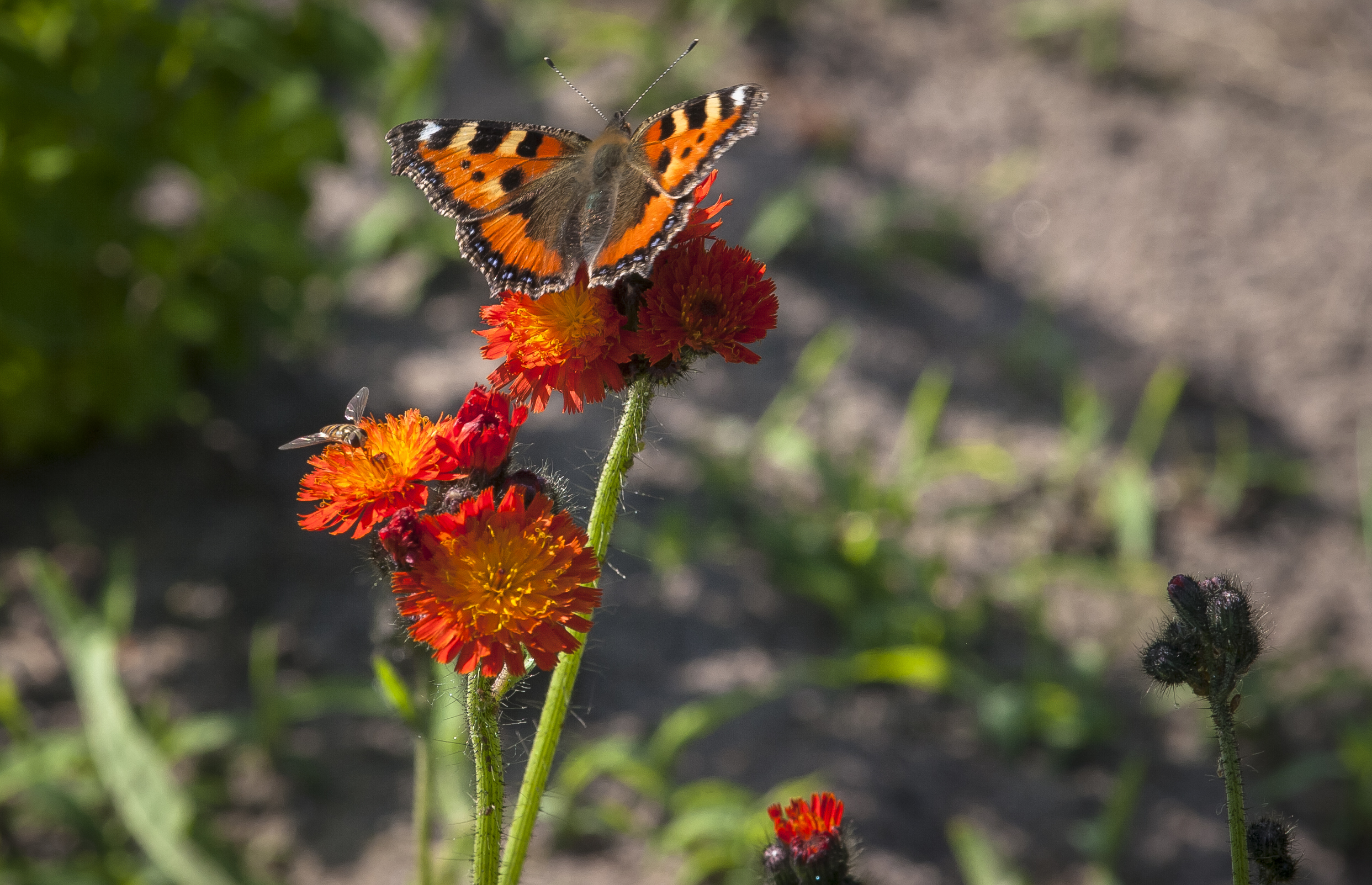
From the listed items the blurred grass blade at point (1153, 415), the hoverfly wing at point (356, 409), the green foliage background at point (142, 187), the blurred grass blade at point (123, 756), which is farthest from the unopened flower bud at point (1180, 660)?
the green foliage background at point (142, 187)

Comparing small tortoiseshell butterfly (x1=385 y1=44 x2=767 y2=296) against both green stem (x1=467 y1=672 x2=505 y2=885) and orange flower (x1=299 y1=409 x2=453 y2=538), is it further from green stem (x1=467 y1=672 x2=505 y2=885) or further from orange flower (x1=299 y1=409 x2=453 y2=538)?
green stem (x1=467 y1=672 x2=505 y2=885)

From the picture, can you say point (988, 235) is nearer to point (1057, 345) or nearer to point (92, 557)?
point (1057, 345)

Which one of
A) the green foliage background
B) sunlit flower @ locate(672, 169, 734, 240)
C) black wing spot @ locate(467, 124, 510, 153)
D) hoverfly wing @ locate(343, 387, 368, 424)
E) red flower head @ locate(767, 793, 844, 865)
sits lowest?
red flower head @ locate(767, 793, 844, 865)

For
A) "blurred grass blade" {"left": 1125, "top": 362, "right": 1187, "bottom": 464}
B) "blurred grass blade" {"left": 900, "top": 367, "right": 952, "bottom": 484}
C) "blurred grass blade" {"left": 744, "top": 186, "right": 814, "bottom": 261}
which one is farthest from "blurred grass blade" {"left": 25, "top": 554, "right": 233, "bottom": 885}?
"blurred grass blade" {"left": 1125, "top": 362, "right": 1187, "bottom": 464}

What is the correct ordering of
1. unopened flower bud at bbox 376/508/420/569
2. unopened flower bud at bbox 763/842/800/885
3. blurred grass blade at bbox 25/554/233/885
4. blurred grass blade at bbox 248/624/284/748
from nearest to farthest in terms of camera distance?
unopened flower bud at bbox 376/508/420/569 → unopened flower bud at bbox 763/842/800/885 → blurred grass blade at bbox 25/554/233/885 → blurred grass blade at bbox 248/624/284/748

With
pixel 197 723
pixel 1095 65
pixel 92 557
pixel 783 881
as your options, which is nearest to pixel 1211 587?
pixel 783 881

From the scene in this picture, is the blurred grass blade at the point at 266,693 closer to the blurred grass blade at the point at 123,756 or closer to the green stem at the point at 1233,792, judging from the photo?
the blurred grass blade at the point at 123,756
